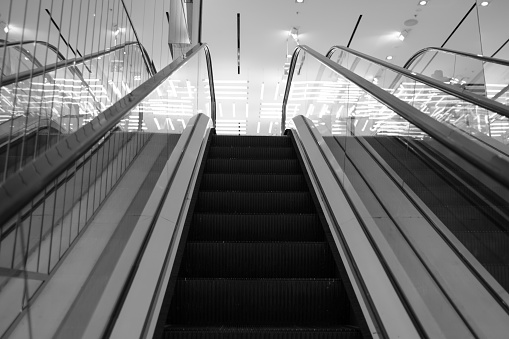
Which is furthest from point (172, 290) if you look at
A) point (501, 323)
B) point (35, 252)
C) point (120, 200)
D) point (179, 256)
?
point (501, 323)

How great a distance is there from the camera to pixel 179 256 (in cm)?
271

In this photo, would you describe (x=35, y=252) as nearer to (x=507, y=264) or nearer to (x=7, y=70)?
(x=507, y=264)

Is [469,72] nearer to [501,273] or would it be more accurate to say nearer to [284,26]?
[284,26]

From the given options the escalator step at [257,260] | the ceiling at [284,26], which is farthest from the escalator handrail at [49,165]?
the ceiling at [284,26]

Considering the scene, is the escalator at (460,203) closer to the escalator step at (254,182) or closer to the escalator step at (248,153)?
the escalator step at (254,182)

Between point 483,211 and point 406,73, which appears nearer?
Answer: point 483,211

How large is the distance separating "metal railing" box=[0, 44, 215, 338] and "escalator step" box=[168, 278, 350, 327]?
0.68 m

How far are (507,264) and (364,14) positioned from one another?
893 centimetres

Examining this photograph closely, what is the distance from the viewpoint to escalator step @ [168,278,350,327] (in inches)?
98.8

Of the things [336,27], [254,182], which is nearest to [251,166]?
[254,182]

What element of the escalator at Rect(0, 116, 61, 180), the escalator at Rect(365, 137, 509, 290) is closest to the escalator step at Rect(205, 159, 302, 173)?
the escalator at Rect(0, 116, 61, 180)

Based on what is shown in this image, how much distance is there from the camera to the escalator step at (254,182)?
4188 millimetres

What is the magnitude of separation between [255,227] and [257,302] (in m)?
0.86

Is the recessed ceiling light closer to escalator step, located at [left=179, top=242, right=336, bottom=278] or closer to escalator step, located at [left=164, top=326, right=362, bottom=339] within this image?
escalator step, located at [left=179, top=242, right=336, bottom=278]
